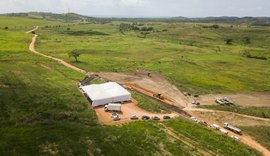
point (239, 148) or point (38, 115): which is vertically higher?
point (38, 115)

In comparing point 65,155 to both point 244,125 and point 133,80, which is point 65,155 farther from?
point 133,80

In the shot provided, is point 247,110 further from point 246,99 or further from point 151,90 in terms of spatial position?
point 151,90

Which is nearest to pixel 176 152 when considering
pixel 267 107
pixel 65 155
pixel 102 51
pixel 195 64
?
pixel 65 155

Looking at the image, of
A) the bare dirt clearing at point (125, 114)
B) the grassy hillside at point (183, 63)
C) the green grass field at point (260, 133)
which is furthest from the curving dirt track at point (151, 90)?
the grassy hillside at point (183, 63)

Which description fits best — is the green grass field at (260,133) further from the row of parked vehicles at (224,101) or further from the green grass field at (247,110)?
the row of parked vehicles at (224,101)

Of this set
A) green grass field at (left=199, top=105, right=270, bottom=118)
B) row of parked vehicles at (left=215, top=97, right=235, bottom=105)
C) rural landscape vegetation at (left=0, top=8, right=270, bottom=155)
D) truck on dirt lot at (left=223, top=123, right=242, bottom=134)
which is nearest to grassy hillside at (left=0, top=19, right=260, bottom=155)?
rural landscape vegetation at (left=0, top=8, right=270, bottom=155)

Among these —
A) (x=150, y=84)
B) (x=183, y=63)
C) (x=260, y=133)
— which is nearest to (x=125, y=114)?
(x=260, y=133)
